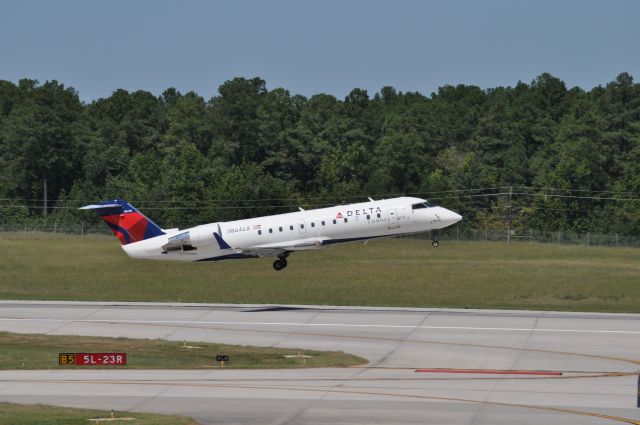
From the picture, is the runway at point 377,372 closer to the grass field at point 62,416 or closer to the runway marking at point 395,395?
the runway marking at point 395,395

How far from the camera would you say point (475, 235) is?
419ft

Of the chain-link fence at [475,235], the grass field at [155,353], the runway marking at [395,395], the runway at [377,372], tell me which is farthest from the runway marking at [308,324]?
the chain-link fence at [475,235]

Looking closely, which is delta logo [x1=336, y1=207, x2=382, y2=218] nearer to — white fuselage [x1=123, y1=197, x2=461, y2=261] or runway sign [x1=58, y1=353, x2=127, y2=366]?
white fuselage [x1=123, y1=197, x2=461, y2=261]

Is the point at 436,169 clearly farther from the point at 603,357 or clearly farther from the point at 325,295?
the point at 603,357

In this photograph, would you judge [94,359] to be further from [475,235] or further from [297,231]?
[475,235]

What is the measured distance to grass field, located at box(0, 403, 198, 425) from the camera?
131 feet

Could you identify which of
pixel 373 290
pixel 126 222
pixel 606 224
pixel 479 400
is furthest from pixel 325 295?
pixel 606 224

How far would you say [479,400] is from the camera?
44781 millimetres

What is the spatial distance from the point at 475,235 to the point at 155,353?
74.0m

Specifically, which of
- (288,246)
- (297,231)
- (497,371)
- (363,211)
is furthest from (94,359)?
(363,211)

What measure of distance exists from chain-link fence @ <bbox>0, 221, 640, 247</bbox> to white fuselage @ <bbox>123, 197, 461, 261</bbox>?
48.6 metres

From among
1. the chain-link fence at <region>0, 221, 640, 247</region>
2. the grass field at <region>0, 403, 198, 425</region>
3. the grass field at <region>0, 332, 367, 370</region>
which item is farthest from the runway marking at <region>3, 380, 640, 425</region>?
the chain-link fence at <region>0, 221, 640, 247</region>

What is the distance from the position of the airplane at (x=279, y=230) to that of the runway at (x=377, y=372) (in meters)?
3.90

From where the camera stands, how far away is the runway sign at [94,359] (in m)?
52.0
